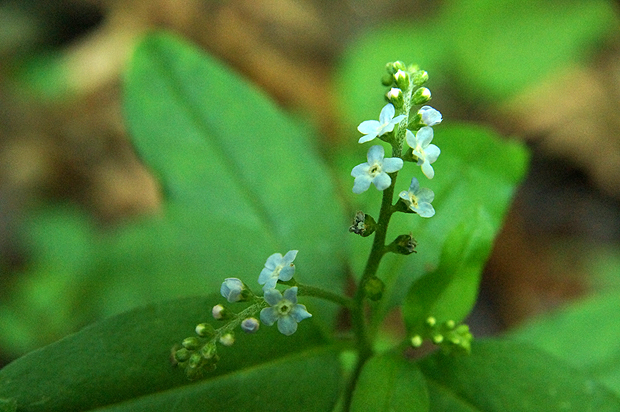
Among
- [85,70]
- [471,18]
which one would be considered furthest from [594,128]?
[85,70]

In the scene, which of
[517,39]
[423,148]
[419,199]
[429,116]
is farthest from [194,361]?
[517,39]

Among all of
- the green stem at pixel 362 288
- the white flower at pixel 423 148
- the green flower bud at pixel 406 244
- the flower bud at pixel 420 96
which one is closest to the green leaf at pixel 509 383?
the green stem at pixel 362 288

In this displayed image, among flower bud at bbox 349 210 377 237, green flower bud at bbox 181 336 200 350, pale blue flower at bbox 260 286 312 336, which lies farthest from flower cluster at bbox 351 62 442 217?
green flower bud at bbox 181 336 200 350

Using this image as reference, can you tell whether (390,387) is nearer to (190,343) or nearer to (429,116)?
(190,343)

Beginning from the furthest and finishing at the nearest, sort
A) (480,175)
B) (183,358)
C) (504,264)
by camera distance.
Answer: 1. (504,264)
2. (480,175)
3. (183,358)

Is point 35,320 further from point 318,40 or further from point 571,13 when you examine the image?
point 571,13
